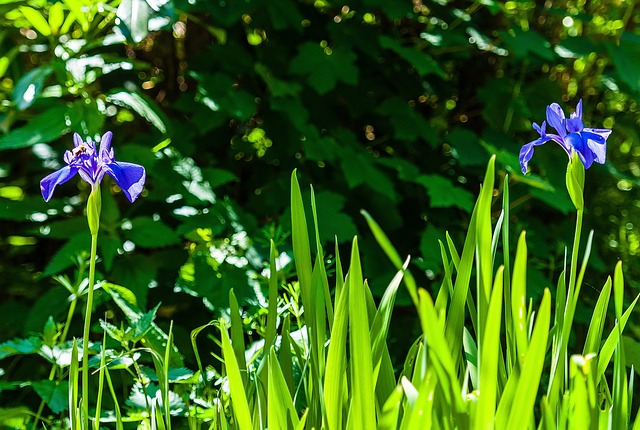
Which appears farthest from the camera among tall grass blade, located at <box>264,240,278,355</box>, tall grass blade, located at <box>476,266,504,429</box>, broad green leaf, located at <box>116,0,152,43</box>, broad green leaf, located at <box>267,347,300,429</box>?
broad green leaf, located at <box>116,0,152,43</box>

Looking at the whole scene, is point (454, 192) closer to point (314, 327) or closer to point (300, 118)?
point (300, 118)

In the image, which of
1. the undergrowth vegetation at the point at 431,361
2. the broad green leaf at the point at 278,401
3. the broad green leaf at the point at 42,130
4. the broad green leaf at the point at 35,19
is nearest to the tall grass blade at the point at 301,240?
the undergrowth vegetation at the point at 431,361

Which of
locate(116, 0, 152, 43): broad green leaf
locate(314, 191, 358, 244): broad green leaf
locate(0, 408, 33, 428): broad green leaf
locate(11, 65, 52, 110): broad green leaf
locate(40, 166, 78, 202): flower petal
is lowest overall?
locate(0, 408, 33, 428): broad green leaf

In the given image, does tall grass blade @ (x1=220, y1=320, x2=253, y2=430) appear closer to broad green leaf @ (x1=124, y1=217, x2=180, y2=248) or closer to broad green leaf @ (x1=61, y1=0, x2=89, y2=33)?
broad green leaf @ (x1=124, y1=217, x2=180, y2=248)

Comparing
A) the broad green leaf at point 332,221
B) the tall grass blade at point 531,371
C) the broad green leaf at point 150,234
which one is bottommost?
the broad green leaf at point 332,221

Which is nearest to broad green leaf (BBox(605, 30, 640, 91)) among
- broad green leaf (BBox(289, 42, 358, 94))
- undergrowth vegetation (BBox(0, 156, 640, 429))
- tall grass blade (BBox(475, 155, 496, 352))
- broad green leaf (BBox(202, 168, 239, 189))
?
broad green leaf (BBox(289, 42, 358, 94))

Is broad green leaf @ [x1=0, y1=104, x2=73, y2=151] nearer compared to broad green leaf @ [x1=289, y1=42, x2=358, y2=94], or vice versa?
broad green leaf @ [x1=0, y1=104, x2=73, y2=151]

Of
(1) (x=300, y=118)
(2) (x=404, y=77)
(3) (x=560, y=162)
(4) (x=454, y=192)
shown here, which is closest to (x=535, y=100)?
(3) (x=560, y=162)

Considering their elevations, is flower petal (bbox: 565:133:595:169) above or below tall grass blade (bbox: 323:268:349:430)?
above

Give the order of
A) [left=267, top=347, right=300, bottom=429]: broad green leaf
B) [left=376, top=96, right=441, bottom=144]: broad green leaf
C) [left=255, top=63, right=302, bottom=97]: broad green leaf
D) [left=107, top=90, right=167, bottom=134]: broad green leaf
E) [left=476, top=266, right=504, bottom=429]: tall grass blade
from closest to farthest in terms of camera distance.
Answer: [left=476, top=266, right=504, bottom=429]: tall grass blade
[left=267, top=347, right=300, bottom=429]: broad green leaf
[left=107, top=90, right=167, bottom=134]: broad green leaf
[left=255, top=63, right=302, bottom=97]: broad green leaf
[left=376, top=96, right=441, bottom=144]: broad green leaf

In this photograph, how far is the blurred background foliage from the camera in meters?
1.41

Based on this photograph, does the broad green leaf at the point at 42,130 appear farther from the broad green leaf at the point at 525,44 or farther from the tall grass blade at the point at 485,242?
the broad green leaf at the point at 525,44

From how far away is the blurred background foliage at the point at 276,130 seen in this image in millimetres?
1414

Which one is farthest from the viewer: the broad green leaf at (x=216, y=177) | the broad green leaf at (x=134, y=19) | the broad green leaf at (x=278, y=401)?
the broad green leaf at (x=216, y=177)
